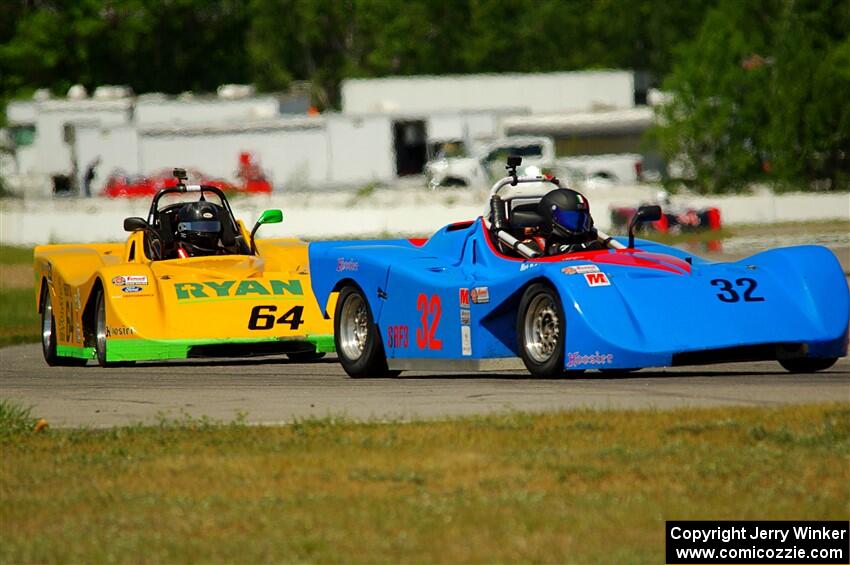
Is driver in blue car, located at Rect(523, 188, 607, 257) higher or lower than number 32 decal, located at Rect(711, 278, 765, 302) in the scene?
higher

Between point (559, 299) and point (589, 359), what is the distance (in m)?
0.47

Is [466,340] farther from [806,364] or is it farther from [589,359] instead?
[806,364]

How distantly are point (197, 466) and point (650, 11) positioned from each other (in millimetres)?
95514

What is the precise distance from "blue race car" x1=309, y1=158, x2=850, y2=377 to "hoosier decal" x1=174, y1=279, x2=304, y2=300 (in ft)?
5.08

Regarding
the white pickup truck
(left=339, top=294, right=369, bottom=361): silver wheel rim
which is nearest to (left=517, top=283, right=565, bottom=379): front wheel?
(left=339, top=294, right=369, bottom=361): silver wheel rim

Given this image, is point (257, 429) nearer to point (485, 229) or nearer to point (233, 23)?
point (485, 229)

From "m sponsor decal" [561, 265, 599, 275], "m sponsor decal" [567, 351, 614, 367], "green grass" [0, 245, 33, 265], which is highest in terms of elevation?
"m sponsor decal" [561, 265, 599, 275]

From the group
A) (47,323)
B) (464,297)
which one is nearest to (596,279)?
(464,297)

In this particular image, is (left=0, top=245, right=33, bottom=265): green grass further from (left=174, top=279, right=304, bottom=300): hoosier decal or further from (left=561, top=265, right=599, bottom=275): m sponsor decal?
(left=561, top=265, right=599, bottom=275): m sponsor decal

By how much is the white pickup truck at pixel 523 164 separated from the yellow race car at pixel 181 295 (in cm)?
3080

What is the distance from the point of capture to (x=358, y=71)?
312 ft

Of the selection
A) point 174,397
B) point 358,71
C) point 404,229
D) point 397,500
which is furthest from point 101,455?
point 358,71

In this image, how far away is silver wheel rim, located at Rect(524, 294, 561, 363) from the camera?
1275 cm

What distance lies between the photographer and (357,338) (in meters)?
14.9
